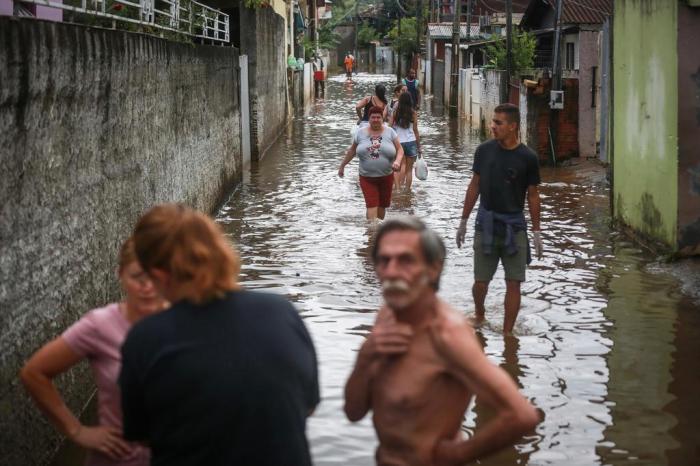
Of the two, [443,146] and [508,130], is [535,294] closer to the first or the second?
[508,130]

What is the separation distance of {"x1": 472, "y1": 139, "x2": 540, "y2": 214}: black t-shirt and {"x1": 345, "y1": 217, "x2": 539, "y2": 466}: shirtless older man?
16.2 ft

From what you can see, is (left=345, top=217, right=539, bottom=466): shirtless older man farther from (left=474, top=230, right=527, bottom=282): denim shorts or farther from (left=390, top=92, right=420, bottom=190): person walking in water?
(left=390, top=92, right=420, bottom=190): person walking in water

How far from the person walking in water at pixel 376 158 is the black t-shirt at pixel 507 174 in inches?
175

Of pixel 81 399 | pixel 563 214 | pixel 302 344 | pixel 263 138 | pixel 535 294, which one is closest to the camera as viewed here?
pixel 302 344

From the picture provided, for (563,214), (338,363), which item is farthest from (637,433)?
(563,214)

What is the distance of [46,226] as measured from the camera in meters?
6.41

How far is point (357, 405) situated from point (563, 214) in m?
11.9

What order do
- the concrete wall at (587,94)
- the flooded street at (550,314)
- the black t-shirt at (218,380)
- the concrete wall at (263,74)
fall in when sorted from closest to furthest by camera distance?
1. the black t-shirt at (218,380)
2. the flooded street at (550,314)
3. the concrete wall at (587,94)
4. the concrete wall at (263,74)

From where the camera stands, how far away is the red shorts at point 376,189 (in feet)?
43.2

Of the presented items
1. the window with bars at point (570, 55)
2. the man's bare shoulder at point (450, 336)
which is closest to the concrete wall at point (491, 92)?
the window with bars at point (570, 55)

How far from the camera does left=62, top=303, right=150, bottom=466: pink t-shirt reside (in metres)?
3.96

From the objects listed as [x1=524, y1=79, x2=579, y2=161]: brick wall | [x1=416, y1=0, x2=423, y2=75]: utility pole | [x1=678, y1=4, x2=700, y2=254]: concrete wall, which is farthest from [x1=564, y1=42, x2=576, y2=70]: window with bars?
[x1=416, y1=0, x2=423, y2=75]: utility pole

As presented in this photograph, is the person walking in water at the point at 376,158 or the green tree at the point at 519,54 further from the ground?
the green tree at the point at 519,54

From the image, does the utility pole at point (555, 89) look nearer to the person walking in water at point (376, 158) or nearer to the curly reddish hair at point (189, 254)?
the person walking in water at point (376, 158)
